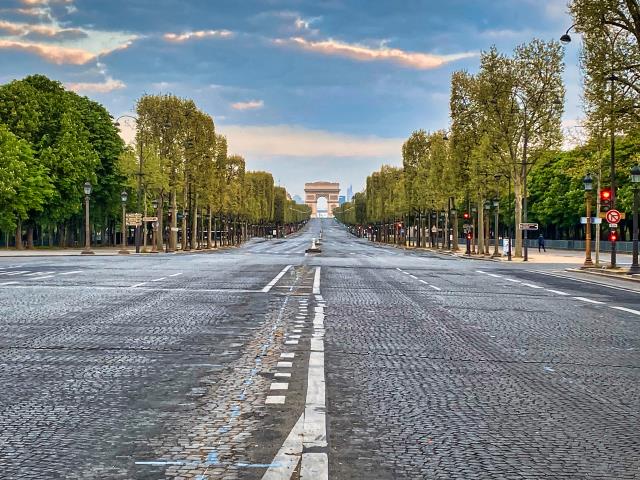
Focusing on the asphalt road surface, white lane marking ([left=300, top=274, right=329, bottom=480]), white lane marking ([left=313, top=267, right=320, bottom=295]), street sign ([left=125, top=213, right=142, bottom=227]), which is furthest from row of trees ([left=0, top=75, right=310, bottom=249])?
white lane marking ([left=300, top=274, right=329, bottom=480])

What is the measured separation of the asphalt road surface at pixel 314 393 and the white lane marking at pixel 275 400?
2 centimetres

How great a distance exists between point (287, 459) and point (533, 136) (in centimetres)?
5917

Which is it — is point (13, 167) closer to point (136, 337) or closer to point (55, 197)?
point (55, 197)

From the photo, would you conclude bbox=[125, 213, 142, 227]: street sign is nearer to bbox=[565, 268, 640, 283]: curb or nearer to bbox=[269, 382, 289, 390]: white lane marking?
bbox=[565, 268, 640, 283]: curb

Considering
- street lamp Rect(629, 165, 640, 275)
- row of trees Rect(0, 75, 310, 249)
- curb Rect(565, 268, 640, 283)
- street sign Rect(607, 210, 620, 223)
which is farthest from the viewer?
row of trees Rect(0, 75, 310, 249)

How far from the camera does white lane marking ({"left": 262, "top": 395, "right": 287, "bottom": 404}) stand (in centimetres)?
708

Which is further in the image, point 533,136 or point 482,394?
point 533,136

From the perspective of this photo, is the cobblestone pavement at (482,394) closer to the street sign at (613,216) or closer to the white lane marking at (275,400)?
the white lane marking at (275,400)

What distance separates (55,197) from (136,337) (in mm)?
65141

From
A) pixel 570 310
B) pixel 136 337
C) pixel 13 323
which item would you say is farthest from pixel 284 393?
pixel 570 310

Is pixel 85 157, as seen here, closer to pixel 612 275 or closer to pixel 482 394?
pixel 612 275

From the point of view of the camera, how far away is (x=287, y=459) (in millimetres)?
5266

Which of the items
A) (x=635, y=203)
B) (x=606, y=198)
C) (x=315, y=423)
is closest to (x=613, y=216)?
(x=606, y=198)

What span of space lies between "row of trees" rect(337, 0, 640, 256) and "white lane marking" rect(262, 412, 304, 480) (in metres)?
30.5
